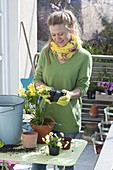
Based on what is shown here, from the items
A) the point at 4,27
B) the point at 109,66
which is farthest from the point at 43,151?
the point at 109,66

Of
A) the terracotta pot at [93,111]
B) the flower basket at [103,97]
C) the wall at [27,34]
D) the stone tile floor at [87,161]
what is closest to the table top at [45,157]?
the stone tile floor at [87,161]

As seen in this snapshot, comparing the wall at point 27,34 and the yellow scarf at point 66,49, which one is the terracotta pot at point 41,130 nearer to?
the yellow scarf at point 66,49

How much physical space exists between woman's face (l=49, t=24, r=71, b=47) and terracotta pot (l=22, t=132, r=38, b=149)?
631 millimetres

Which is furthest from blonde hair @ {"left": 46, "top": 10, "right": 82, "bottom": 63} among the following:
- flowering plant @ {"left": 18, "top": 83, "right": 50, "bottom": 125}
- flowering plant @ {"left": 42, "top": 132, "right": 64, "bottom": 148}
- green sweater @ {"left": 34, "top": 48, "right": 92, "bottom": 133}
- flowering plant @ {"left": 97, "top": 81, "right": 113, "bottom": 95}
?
flowering plant @ {"left": 97, "top": 81, "right": 113, "bottom": 95}

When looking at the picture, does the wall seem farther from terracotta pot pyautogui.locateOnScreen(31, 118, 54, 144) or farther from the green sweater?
terracotta pot pyautogui.locateOnScreen(31, 118, 54, 144)

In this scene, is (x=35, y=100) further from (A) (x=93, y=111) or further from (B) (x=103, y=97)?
(B) (x=103, y=97)

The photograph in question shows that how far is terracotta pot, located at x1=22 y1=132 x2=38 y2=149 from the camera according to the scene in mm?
1855

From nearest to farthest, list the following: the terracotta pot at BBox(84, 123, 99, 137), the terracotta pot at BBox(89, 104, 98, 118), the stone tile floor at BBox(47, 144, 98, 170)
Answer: the stone tile floor at BBox(47, 144, 98, 170)
the terracotta pot at BBox(84, 123, 99, 137)
the terracotta pot at BBox(89, 104, 98, 118)

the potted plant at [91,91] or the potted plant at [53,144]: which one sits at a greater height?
the potted plant at [53,144]

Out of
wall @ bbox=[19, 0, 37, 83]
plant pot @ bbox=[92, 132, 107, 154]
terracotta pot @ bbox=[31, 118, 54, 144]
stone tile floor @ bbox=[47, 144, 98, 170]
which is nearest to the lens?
terracotta pot @ bbox=[31, 118, 54, 144]

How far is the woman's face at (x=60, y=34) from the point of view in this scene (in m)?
2.22

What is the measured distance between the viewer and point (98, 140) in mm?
2361

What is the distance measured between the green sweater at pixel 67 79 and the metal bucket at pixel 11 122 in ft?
1.17

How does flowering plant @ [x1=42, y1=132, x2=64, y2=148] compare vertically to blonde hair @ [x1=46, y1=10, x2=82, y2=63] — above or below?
below
